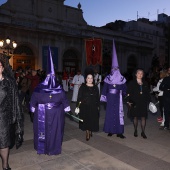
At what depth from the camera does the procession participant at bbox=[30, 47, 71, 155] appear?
4109 millimetres

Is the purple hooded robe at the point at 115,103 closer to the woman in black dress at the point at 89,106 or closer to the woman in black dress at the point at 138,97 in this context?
the woman in black dress at the point at 138,97

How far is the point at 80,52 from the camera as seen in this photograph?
993 inches

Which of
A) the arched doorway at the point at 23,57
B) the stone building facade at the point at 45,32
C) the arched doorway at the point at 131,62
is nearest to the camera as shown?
the stone building facade at the point at 45,32

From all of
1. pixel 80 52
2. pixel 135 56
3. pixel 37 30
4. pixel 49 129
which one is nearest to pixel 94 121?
pixel 49 129

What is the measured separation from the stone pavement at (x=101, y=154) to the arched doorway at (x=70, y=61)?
19.0m

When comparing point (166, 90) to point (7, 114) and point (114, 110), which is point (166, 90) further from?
point (7, 114)

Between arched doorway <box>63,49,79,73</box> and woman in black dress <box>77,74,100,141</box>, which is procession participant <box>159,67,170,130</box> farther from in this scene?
arched doorway <box>63,49,79,73</box>

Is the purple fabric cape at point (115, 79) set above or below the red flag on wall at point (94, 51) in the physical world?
below

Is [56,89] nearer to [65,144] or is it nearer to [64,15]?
[65,144]

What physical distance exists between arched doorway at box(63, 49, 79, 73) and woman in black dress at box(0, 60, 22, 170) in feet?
68.5

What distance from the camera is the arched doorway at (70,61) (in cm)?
2442

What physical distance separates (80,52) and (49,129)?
21.5 meters

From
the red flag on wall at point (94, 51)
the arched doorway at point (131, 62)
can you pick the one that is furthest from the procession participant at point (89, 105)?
the arched doorway at point (131, 62)

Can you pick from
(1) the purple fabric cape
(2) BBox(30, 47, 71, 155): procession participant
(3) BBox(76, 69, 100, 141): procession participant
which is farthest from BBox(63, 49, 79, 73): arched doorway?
(2) BBox(30, 47, 71, 155): procession participant
